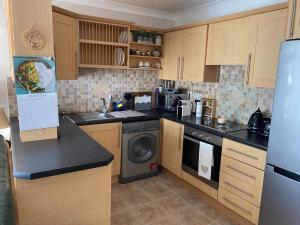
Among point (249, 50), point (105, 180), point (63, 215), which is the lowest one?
point (63, 215)

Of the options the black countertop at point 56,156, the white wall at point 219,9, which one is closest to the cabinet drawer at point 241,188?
the black countertop at point 56,156

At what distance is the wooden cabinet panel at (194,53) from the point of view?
285 centimetres

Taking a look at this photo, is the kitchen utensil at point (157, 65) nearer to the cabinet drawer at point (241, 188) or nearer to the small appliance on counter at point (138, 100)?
the small appliance on counter at point (138, 100)

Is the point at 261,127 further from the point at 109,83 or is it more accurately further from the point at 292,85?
the point at 109,83

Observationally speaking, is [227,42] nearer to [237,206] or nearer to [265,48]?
[265,48]

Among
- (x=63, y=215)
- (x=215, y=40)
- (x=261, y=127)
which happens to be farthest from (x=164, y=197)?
(x=215, y=40)

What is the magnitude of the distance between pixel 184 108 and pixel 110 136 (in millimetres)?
1064

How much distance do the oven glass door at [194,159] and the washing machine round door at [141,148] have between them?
48 centimetres

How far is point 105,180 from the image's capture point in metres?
1.50

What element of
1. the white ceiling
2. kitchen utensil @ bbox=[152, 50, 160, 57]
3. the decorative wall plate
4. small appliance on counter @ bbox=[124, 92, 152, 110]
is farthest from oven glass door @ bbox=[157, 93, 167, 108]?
the decorative wall plate

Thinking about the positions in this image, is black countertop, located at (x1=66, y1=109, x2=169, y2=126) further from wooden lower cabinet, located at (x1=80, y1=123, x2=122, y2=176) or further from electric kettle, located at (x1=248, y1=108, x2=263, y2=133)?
electric kettle, located at (x1=248, y1=108, x2=263, y2=133)

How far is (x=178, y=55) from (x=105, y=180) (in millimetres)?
2244

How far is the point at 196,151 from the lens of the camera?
8.99ft

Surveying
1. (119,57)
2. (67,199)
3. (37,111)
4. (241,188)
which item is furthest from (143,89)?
(67,199)
